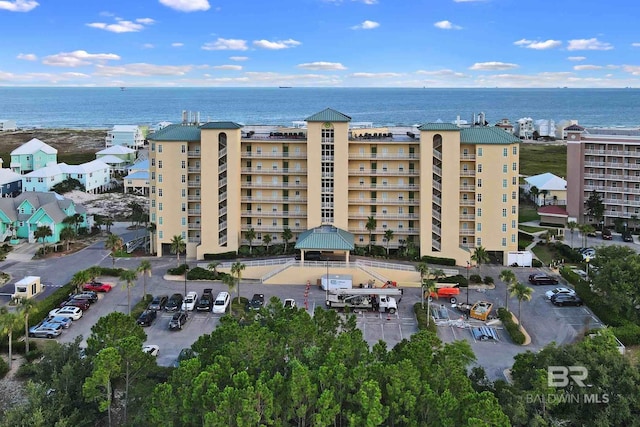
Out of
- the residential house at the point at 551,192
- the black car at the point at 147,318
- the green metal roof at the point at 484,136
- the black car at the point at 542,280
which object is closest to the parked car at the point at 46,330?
the black car at the point at 147,318

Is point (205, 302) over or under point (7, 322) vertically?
under

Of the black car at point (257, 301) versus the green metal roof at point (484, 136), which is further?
the green metal roof at point (484, 136)

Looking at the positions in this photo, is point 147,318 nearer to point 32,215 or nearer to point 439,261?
point 439,261

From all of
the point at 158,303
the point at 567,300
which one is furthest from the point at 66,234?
the point at 567,300

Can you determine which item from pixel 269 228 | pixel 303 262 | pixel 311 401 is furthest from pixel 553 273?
pixel 311 401

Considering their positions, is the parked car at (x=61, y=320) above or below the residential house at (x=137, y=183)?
below

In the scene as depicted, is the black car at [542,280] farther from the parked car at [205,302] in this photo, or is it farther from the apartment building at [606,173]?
the parked car at [205,302]
